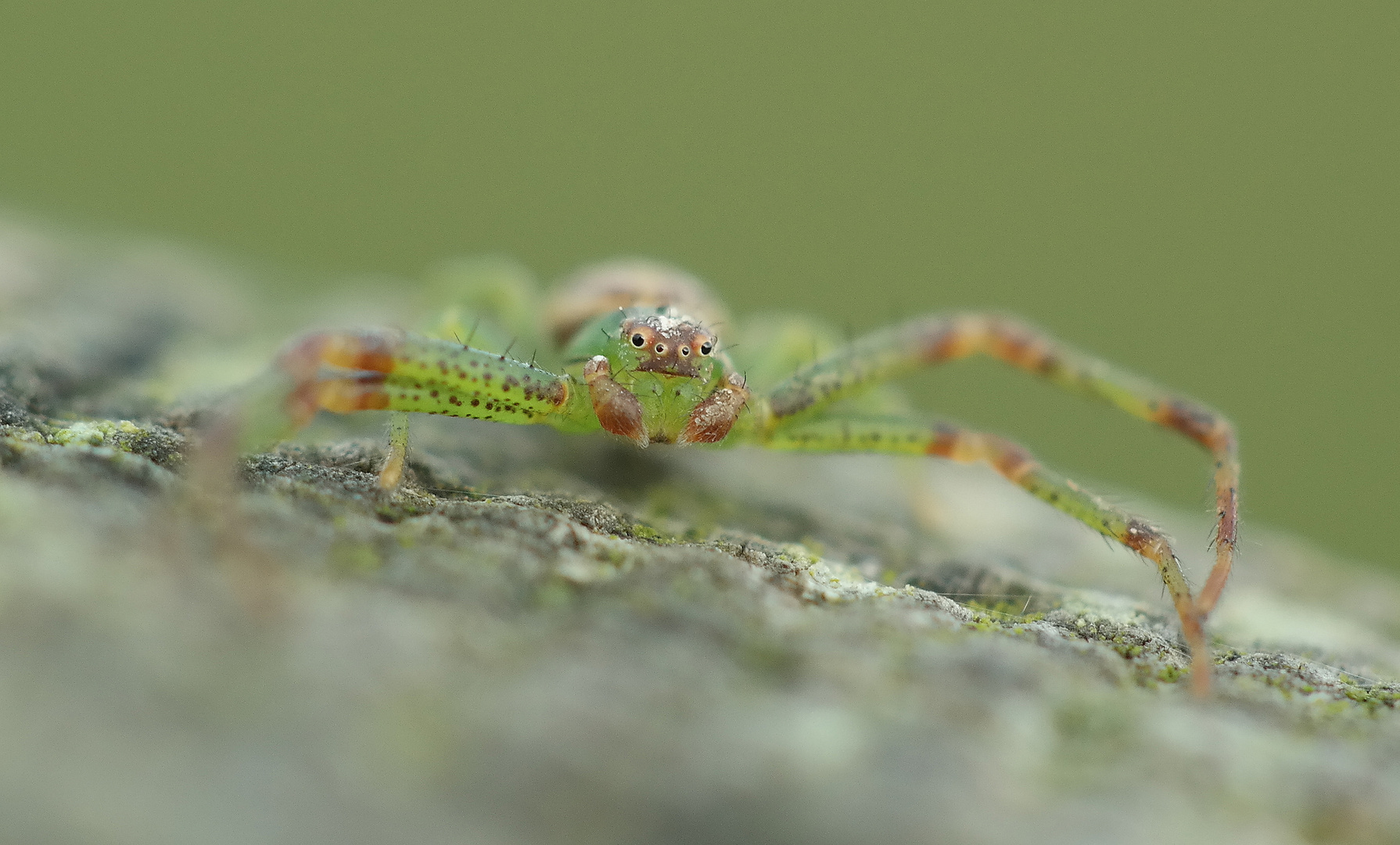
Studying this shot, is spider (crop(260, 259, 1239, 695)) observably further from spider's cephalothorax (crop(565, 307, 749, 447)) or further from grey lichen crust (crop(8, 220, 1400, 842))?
grey lichen crust (crop(8, 220, 1400, 842))

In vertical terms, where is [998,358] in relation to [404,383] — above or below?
above

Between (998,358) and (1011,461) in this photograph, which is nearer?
(1011,461)

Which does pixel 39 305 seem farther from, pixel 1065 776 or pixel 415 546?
pixel 1065 776

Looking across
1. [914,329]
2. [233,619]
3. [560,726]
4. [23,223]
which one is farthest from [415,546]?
[23,223]

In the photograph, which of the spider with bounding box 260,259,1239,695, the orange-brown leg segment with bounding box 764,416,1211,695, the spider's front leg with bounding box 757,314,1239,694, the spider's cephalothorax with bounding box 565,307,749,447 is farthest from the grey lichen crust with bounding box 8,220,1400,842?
the spider's front leg with bounding box 757,314,1239,694

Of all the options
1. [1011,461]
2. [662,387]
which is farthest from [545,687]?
[1011,461]

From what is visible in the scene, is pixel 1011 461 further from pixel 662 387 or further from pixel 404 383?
pixel 404 383
